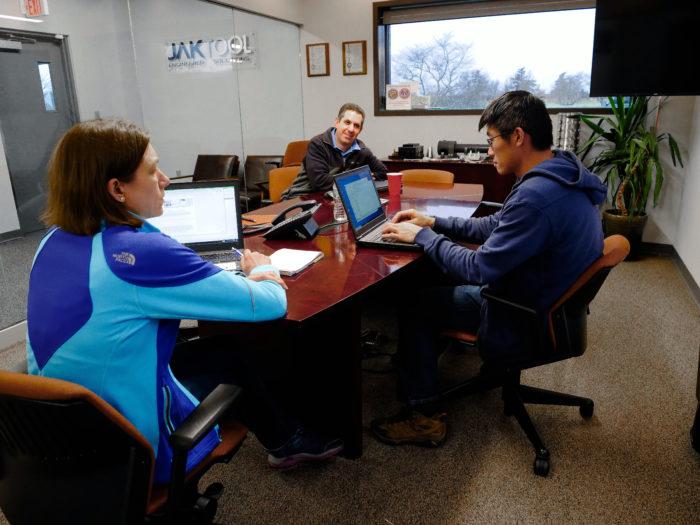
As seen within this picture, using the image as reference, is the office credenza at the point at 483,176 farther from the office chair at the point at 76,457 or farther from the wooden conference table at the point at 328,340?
the office chair at the point at 76,457

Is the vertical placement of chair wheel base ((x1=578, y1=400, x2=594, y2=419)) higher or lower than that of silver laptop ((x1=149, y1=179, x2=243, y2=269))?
lower

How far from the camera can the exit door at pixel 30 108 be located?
3.18 metres

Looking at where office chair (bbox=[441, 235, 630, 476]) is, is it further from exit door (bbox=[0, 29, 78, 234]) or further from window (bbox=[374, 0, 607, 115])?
window (bbox=[374, 0, 607, 115])

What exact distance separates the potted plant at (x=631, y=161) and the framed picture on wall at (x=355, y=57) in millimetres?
2399

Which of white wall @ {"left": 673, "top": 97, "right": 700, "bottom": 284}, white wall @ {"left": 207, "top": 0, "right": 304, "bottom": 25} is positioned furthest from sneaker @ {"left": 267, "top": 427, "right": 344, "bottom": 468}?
white wall @ {"left": 207, "top": 0, "right": 304, "bottom": 25}

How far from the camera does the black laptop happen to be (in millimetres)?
1954

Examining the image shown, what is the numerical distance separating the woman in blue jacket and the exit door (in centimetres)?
238

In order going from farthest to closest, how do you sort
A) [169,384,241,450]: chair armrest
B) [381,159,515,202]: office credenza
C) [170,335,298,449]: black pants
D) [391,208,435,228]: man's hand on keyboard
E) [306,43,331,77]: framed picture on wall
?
[306,43,331,77]: framed picture on wall
[381,159,515,202]: office credenza
[391,208,435,228]: man's hand on keyboard
[170,335,298,449]: black pants
[169,384,241,450]: chair armrest

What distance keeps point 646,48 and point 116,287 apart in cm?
408

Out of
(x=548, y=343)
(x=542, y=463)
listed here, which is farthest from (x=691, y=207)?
(x=542, y=463)

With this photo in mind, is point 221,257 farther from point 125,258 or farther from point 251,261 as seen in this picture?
point 125,258

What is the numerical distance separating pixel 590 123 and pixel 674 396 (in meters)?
2.69

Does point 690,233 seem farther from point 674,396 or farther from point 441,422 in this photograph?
point 441,422

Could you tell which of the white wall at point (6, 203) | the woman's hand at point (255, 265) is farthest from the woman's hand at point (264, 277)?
the white wall at point (6, 203)
